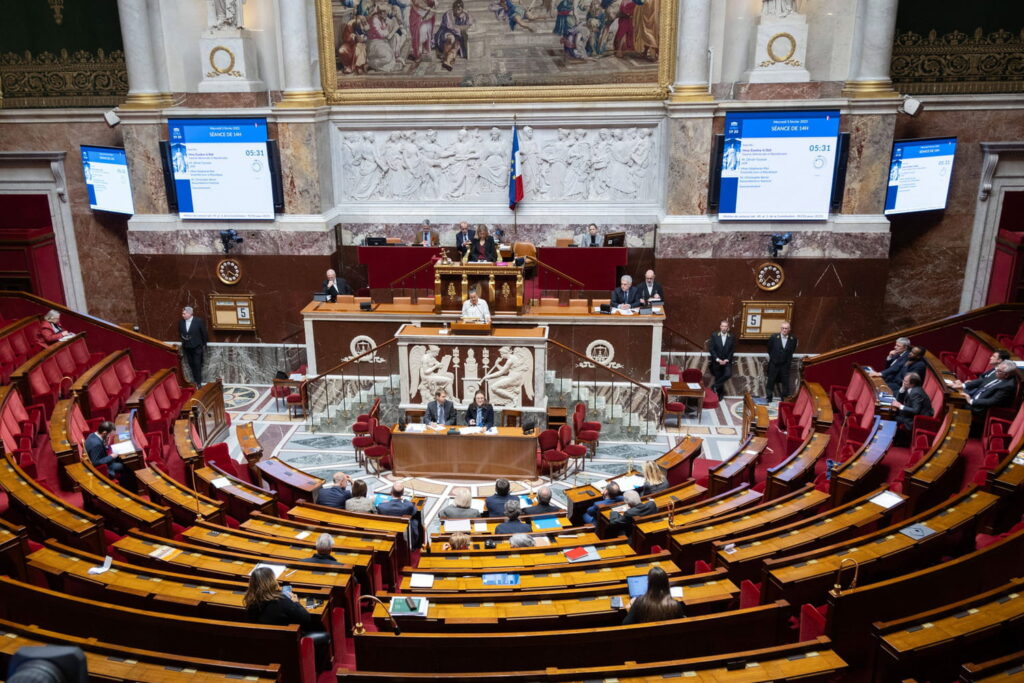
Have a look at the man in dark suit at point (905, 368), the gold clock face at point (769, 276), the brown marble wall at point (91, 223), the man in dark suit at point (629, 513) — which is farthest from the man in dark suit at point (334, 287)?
the man in dark suit at point (905, 368)

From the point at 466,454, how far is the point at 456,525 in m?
2.79

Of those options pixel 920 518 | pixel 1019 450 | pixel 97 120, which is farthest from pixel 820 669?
pixel 97 120

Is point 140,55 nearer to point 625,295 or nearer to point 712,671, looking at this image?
point 625,295

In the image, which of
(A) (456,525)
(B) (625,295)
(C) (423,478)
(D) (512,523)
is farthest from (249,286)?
(D) (512,523)

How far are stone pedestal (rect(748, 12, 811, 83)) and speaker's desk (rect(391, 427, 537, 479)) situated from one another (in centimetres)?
747

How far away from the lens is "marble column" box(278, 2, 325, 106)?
14.3 m

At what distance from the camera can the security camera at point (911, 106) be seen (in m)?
13.2

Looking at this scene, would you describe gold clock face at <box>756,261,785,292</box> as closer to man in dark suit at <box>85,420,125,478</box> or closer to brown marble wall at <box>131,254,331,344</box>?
brown marble wall at <box>131,254,331,344</box>

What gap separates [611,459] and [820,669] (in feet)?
22.7

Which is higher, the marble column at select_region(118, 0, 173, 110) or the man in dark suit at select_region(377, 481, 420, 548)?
the marble column at select_region(118, 0, 173, 110)

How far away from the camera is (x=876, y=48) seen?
1308 cm

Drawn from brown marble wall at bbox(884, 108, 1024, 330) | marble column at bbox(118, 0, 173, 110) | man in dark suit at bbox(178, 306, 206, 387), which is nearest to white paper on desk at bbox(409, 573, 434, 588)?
man in dark suit at bbox(178, 306, 206, 387)

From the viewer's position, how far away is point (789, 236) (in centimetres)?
1359

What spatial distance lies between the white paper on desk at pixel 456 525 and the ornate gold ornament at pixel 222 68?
10000 millimetres
